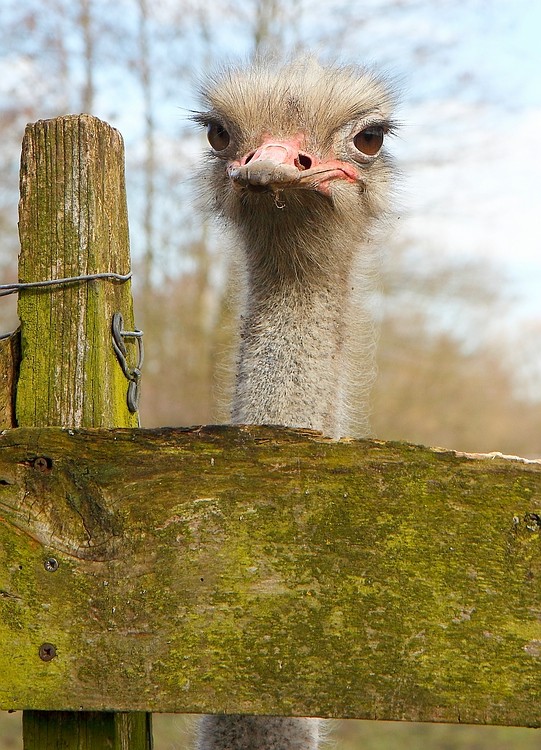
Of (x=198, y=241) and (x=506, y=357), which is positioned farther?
(x=506, y=357)

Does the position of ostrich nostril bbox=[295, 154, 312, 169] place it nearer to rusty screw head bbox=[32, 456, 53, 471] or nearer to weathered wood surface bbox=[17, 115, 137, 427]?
weathered wood surface bbox=[17, 115, 137, 427]

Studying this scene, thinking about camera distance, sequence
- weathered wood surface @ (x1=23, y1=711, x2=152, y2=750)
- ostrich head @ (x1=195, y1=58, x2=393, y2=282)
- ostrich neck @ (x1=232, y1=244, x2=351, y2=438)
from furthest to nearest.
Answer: ostrich head @ (x1=195, y1=58, x2=393, y2=282) < ostrich neck @ (x1=232, y1=244, x2=351, y2=438) < weathered wood surface @ (x1=23, y1=711, x2=152, y2=750)

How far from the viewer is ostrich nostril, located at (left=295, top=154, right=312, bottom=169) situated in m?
2.60

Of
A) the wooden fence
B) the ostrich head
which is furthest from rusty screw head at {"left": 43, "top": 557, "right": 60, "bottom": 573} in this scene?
the ostrich head

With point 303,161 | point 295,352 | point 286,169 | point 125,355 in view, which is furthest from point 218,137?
point 125,355

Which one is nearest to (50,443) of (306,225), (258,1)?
(306,225)

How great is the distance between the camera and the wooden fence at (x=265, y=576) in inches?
52.7

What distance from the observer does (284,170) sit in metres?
2.44

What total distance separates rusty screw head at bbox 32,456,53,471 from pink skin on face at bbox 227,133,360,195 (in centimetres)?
114

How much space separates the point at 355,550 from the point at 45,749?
56 centimetres

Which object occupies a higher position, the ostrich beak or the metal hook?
the ostrich beak

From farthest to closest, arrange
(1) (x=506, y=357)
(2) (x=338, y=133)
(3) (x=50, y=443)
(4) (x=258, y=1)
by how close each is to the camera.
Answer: (1) (x=506, y=357) → (4) (x=258, y=1) → (2) (x=338, y=133) → (3) (x=50, y=443)

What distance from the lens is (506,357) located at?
82.7ft

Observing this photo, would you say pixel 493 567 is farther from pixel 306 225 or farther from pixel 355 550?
pixel 306 225
